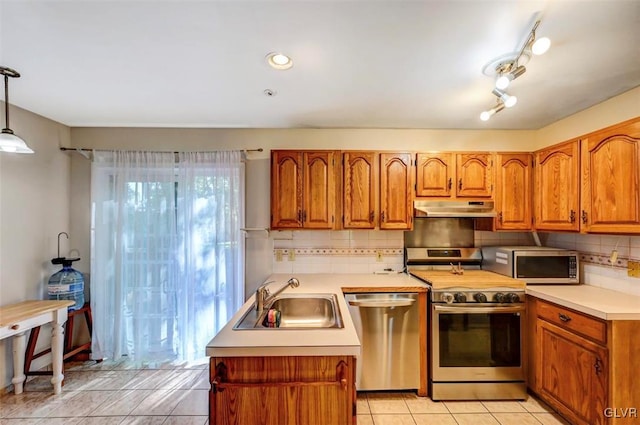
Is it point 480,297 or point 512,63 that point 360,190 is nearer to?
point 480,297

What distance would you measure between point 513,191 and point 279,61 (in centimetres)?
247

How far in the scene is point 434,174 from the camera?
111 inches

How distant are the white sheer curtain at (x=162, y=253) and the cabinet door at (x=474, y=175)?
87.5 inches

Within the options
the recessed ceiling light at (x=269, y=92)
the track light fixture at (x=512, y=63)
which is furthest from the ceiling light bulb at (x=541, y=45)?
the recessed ceiling light at (x=269, y=92)

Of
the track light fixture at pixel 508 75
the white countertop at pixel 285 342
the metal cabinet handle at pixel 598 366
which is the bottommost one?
the metal cabinet handle at pixel 598 366

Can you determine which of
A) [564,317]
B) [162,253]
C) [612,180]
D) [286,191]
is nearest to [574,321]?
[564,317]

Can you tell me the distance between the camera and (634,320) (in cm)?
172

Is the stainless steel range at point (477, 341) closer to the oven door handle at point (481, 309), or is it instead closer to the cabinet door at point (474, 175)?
the oven door handle at point (481, 309)

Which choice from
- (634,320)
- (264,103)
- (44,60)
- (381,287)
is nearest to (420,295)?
(381,287)

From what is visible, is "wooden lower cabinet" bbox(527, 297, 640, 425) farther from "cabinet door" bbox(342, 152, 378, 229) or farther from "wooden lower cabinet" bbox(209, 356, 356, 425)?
"wooden lower cabinet" bbox(209, 356, 356, 425)

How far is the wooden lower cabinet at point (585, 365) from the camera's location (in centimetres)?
173

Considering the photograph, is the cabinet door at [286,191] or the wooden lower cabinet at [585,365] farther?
the cabinet door at [286,191]

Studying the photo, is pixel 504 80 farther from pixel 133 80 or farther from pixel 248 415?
pixel 133 80

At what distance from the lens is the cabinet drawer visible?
1790 millimetres
